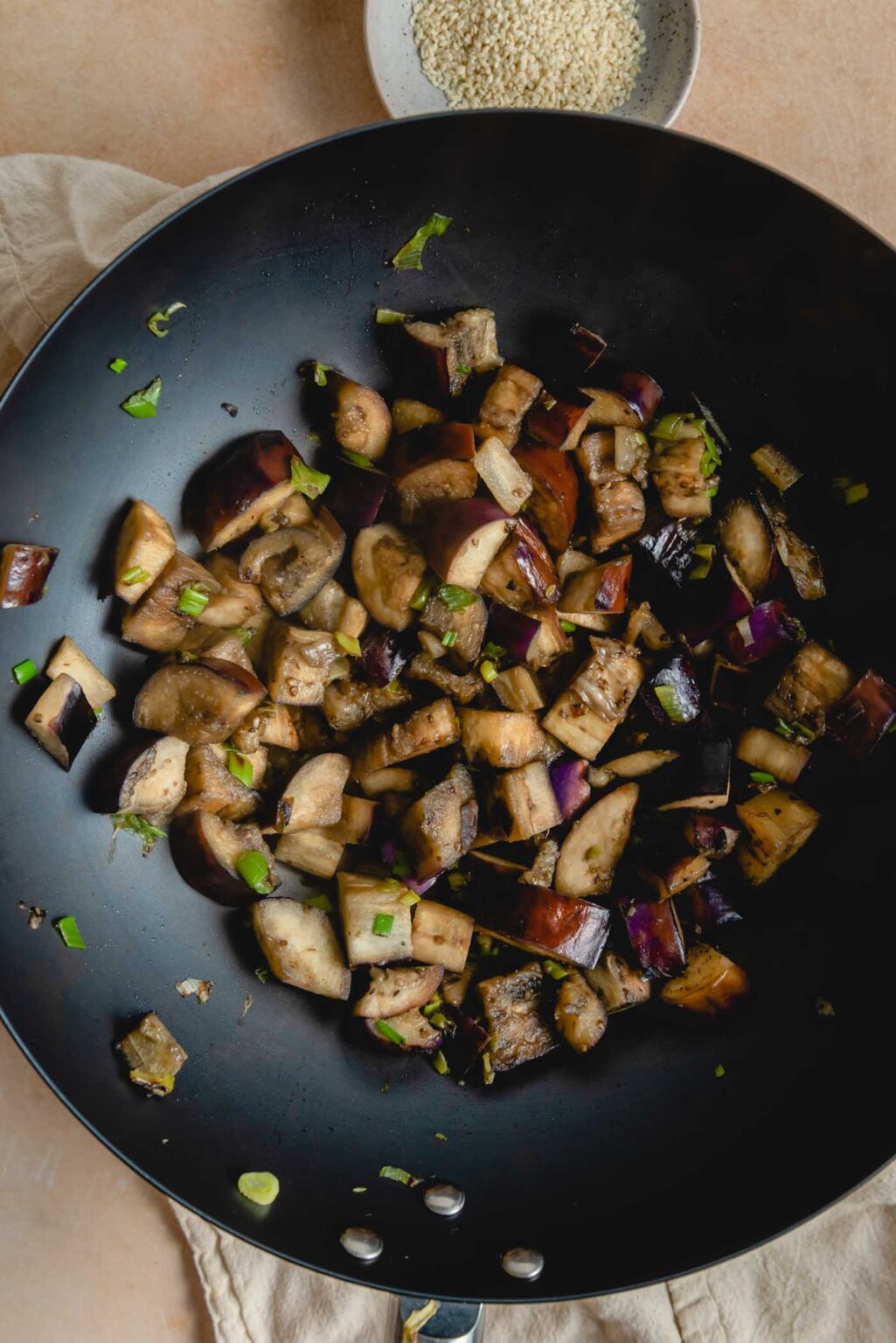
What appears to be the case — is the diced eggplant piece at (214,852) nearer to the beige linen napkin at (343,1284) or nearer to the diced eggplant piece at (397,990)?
the diced eggplant piece at (397,990)

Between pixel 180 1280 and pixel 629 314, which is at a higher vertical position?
pixel 629 314

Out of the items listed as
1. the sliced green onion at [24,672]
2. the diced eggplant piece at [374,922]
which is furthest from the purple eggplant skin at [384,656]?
the sliced green onion at [24,672]

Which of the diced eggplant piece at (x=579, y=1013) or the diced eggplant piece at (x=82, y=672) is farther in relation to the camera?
the diced eggplant piece at (x=579, y=1013)

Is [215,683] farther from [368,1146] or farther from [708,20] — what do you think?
[708,20]

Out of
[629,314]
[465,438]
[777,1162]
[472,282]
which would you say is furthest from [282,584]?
[777,1162]

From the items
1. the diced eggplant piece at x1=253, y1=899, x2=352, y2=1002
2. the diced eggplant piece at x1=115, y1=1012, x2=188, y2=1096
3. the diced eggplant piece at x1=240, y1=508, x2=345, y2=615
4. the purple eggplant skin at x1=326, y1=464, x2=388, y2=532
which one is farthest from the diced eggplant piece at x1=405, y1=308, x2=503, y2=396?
the diced eggplant piece at x1=115, y1=1012, x2=188, y2=1096
